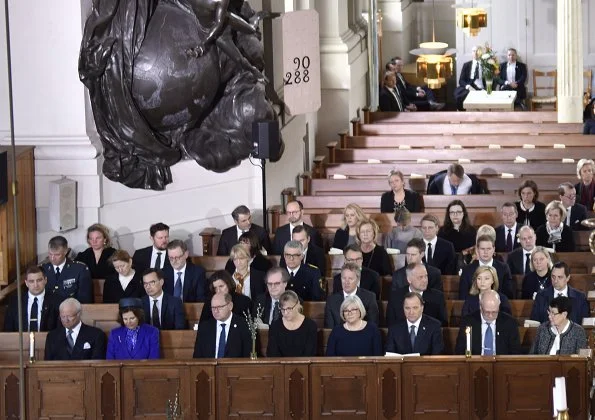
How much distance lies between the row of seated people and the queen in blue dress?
27cm

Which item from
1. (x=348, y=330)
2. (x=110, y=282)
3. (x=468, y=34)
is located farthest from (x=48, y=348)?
(x=468, y=34)

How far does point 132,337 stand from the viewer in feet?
34.9

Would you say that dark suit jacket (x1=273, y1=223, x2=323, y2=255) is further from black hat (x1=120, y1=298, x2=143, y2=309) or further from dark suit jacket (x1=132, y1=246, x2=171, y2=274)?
black hat (x1=120, y1=298, x2=143, y2=309)

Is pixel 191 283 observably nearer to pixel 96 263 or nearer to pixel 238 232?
pixel 96 263

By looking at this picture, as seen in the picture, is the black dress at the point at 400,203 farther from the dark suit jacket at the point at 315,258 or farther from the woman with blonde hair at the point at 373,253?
the woman with blonde hair at the point at 373,253

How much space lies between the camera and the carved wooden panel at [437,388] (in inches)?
400

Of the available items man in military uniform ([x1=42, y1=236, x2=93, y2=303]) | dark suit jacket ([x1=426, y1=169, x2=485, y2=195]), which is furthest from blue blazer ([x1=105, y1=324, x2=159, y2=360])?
dark suit jacket ([x1=426, y1=169, x2=485, y2=195])

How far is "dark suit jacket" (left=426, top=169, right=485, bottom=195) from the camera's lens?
1540 cm

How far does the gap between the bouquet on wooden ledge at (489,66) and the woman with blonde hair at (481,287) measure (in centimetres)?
1230

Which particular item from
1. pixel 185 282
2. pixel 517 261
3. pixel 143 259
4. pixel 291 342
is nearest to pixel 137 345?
pixel 291 342

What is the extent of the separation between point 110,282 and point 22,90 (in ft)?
5.99

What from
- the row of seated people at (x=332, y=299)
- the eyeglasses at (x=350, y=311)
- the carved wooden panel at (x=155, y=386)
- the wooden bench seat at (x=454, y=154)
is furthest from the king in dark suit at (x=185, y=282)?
the wooden bench seat at (x=454, y=154)

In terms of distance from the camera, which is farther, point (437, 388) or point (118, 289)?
point (118, 289)

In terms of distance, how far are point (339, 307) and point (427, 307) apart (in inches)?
26.7
